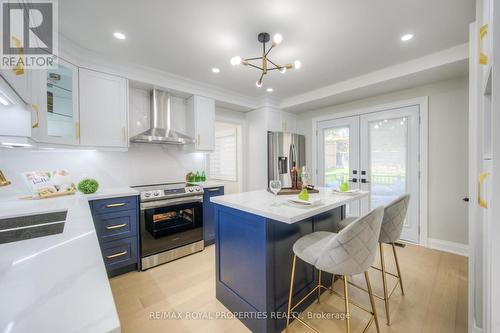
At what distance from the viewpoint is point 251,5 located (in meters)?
1.64

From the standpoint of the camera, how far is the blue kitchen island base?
4.66 ft

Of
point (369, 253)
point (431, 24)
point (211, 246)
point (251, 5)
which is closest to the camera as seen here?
point (369, 253)

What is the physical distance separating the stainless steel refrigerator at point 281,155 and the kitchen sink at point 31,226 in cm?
307

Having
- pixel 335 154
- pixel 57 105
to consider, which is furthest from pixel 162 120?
pixel 335 154

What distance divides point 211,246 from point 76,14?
119 inches

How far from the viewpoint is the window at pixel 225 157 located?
488cm

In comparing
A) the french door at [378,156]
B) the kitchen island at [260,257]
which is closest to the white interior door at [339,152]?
the french door at [378,156]

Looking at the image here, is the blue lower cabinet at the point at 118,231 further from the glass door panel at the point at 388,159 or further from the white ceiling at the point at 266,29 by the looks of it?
the glass door panel at the point at 388,159

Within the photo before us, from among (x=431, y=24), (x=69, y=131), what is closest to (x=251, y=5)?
(x=431, y=24)

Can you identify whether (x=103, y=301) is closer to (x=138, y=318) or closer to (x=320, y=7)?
(x=138, y=318)

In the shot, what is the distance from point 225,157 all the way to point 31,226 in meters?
4.09

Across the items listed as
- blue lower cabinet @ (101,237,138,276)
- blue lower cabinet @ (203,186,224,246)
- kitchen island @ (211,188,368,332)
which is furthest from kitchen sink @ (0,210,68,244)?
blue lower cabinet @ (203,186,224,246)

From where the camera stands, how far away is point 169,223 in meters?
2.61

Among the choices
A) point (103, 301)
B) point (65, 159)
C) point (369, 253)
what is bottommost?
point (369, 253)
